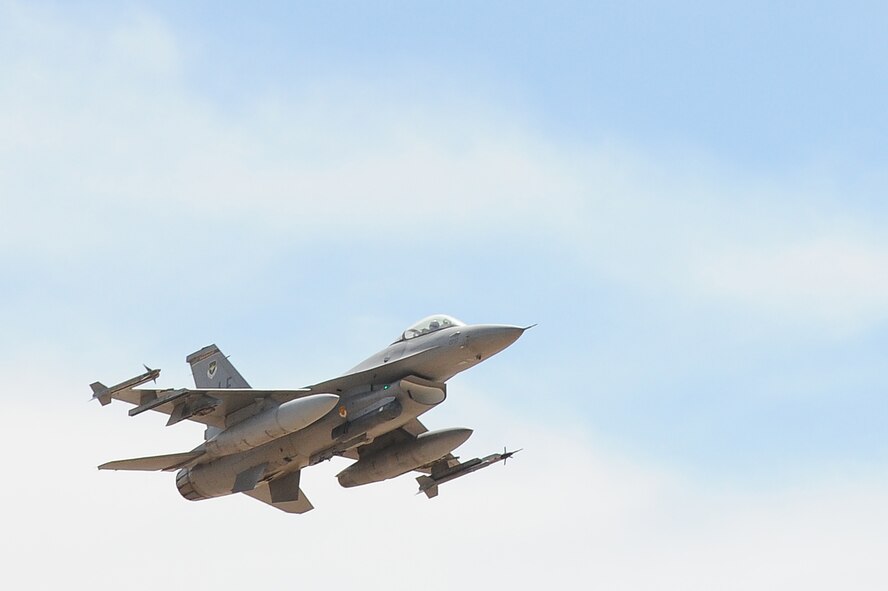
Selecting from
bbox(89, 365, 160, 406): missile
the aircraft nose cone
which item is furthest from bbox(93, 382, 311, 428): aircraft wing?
the aircraft nose cone

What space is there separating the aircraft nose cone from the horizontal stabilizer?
9.29 metres

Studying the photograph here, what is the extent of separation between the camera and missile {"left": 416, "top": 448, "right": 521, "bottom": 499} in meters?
49.4

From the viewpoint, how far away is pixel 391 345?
45875 millimetres

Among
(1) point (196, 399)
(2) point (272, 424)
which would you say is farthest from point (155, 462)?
(2) point (272, 424)

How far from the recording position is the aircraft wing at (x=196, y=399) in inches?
1705

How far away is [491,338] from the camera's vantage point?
4362 centimetres

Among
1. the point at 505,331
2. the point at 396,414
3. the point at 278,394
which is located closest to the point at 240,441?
the point at 278,394

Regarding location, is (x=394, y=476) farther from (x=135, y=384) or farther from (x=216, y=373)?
(x=135, y=384)

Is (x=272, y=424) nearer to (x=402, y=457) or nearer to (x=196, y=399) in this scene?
(x=196, y=399)

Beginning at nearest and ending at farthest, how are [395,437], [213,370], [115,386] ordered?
[115,386] → [213,370] → [395,437]

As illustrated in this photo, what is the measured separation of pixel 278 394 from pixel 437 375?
4802mm

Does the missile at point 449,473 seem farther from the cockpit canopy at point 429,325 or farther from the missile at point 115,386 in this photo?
the missile at point 115,386

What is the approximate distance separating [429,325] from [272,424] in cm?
575

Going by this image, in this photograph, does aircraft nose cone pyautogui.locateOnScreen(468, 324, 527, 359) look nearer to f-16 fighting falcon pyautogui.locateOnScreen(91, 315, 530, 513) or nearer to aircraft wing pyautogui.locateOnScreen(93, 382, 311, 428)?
f-16 fighting falcon pyautogui.locateOnScreen(91, 315, 530, 513)
